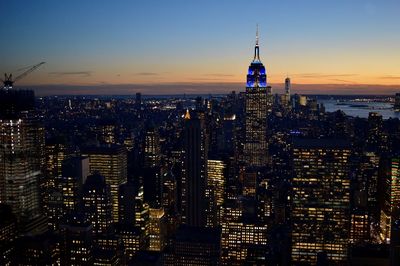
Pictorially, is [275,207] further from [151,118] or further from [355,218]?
[151,118]

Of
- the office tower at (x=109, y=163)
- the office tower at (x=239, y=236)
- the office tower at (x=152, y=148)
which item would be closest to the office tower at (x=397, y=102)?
the office tower at (x=239, y=236)

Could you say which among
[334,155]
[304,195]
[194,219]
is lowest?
[194,219]

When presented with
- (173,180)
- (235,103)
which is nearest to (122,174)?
(173,180)

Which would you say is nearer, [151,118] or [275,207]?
[275,207]

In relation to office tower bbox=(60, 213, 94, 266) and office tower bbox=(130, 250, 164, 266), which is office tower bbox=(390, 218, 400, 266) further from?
office tower bbox=(60, 213, 94, 266)

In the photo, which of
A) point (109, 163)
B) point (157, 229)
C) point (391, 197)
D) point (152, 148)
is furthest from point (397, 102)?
point (109, 163)

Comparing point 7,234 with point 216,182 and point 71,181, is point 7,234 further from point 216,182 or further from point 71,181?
point 216,182
